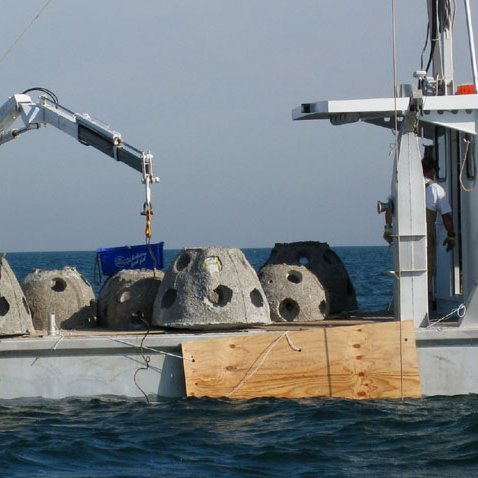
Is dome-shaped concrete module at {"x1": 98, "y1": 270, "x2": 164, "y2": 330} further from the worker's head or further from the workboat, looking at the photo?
the worker's head

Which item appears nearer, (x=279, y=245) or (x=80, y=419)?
(x=80, y=419)

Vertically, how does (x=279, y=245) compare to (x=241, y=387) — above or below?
above

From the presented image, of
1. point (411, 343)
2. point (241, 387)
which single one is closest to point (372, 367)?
point (411, 343)

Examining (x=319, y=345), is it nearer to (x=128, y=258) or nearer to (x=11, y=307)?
(x=11, y=307)

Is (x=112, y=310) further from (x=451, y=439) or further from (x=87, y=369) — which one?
(x=451, y=439)

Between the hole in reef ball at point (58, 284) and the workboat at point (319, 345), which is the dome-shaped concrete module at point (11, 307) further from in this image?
the hole in reef ball at point (58, 284)

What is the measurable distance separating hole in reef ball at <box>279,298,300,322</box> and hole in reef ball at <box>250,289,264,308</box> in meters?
0.90

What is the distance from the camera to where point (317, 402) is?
525 inches

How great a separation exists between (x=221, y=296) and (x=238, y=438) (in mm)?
2289

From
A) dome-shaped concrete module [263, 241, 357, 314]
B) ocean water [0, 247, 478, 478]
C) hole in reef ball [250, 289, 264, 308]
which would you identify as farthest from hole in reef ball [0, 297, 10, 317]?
dome-shaped concrete module [263, 241, 357, 314]

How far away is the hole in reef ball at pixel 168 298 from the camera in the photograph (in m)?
14.2

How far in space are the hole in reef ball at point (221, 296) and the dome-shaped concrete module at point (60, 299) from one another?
212 cm

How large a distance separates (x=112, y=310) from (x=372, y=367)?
11.3ft

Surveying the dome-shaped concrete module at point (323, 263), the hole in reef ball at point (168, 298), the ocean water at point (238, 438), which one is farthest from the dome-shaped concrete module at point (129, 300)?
the dome-shaped concrete module at point (323, 263)
